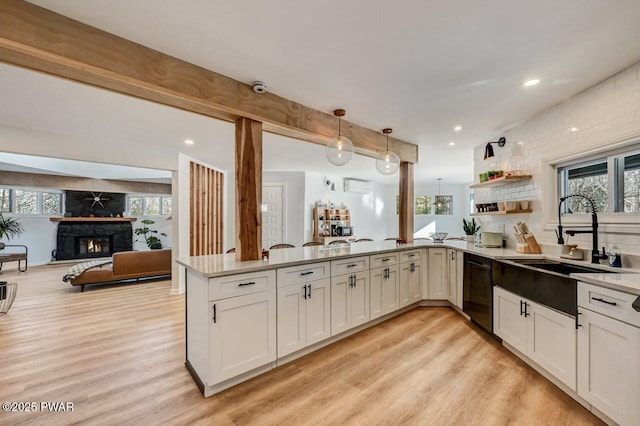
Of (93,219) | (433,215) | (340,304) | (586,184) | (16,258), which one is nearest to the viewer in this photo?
(586,184)

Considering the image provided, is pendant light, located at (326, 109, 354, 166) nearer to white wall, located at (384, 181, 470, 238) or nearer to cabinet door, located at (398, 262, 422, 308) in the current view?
cabinet door, located at (398, 262, 422, 308)

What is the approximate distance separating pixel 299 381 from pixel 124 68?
8.67ft

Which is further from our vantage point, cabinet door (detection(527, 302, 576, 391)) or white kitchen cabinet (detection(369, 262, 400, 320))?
white kitchen cabinet (detection(369, 262, 400, 320))

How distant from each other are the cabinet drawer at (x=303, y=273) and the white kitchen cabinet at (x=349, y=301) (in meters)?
0.16

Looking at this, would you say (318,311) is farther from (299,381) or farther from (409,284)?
(409,284)

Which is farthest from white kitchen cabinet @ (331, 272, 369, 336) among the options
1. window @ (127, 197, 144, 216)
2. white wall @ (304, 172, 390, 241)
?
window @ (127, 197, 144, 216)

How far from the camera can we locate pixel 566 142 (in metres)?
2.90

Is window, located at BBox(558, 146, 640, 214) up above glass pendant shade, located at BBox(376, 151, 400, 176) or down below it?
below

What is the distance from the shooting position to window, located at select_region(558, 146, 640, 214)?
7.75ft

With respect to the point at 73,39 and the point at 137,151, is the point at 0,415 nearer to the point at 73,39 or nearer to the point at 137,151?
the point at 73,39

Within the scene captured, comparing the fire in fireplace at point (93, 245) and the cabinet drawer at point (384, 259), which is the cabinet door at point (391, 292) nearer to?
the cabinet drawer at point (384, 259)

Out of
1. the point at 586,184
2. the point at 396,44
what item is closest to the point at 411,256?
the point at 586,184

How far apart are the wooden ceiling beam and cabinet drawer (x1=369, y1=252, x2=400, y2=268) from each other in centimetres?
172

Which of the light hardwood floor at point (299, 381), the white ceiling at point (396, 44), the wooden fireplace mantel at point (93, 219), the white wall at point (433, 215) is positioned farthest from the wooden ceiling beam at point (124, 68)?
the wooden fireplace mantel at point (93, 219)
